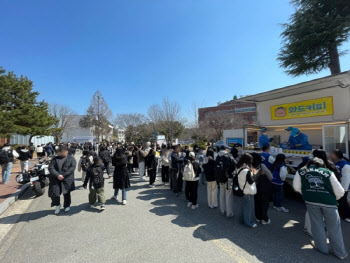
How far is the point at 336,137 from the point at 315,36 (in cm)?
1123

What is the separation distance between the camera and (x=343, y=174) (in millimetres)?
3904

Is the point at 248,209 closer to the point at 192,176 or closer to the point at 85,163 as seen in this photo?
the point at 192,176

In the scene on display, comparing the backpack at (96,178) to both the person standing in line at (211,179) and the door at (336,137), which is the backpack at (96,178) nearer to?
the person standing in line at (211,179)

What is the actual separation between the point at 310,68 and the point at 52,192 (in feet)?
61.1

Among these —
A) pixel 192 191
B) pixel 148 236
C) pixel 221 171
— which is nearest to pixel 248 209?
pixel 221 171

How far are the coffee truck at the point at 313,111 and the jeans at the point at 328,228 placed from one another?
204 centimetres

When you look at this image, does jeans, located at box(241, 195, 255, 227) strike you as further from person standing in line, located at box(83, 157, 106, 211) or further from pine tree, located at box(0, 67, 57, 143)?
pine tree, located at box(0, 67, 57, 143)

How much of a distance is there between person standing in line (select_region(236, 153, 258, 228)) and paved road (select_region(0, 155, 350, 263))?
248mm

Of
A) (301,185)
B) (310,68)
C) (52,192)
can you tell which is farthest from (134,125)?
(301,185)

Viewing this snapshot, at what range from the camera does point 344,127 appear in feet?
19.1

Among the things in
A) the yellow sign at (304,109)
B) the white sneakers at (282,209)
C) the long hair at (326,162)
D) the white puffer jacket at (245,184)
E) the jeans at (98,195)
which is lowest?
the white sneakers at (282,209)

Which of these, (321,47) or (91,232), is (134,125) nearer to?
(321,47)

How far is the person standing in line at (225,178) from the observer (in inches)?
182

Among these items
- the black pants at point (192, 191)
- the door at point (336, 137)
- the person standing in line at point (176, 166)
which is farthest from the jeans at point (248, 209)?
the door at point (336, 137)
